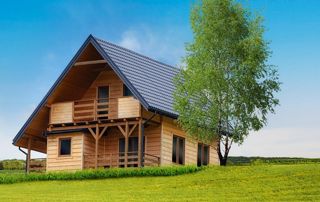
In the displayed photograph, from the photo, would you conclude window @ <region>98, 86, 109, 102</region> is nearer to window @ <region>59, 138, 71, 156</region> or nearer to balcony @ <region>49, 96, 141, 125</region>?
balcony @ <region>49, 96, 141, 125</region>

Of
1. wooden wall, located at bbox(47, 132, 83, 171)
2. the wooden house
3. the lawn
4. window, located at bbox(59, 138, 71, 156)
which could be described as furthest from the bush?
the lawn

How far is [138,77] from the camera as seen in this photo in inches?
1767

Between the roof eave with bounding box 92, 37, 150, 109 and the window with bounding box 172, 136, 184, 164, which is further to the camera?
the window with bounding box 172, 136, 184, 164

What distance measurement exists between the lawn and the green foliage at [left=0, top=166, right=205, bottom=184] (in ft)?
2.07

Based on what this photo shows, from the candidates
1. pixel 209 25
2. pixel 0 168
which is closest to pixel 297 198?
pixel 209 25

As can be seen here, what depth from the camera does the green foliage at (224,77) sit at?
138 feet

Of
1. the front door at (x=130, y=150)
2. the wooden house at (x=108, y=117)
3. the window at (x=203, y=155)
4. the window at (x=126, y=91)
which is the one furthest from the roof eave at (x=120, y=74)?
the window at (x=203, y=155)

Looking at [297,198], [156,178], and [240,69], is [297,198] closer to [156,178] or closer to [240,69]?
[156,178]

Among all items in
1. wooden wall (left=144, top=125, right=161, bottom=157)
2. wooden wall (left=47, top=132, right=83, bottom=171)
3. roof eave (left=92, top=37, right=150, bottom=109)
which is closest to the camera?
roof eave (left=92, top=37, right=150, bottom=109)

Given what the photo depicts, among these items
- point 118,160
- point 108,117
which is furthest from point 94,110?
point 118,160

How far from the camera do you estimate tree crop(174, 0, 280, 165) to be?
42.1 meters

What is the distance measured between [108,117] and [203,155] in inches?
307

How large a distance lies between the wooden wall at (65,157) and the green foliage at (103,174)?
339cm

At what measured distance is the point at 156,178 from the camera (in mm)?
38281
